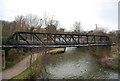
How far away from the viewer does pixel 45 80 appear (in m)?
11.9

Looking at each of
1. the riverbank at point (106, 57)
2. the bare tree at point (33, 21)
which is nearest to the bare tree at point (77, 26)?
the bare tree at point (33, 21)

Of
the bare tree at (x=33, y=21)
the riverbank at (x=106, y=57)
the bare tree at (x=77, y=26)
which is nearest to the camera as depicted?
the riverbank at (x=106, y=57)

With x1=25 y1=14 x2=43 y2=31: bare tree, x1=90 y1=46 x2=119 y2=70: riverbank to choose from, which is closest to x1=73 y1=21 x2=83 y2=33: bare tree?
Result: x1=25 y1=14 x2=43 y2=31: bare tree

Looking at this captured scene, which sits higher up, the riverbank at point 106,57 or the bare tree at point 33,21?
the bare tree at point 33,21

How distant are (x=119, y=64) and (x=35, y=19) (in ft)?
94.8

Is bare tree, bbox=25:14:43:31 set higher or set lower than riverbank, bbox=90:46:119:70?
higher

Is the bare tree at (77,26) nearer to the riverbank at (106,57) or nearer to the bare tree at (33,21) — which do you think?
the bare tree at (33,21)

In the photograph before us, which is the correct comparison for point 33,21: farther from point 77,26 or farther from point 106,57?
point 106,57

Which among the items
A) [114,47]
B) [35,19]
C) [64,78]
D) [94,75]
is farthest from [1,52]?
[35,19]

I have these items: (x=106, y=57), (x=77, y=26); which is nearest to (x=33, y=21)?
(x=77, y=26)

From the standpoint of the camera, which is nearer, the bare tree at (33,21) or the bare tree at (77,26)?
the bare tree at (33,21)

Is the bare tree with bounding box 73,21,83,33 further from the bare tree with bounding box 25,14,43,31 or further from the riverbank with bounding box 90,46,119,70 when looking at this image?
the riverbank with bounding box 90,46,119,70

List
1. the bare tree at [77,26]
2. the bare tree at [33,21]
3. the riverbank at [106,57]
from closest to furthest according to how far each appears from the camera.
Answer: the riverbank at [106,57] → the bare tree at [33,21] → the bare tree at [77,26]

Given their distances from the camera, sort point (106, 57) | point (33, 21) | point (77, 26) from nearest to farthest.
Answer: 1. point (106, 57)
2. point (33, 21)
3. point (77, 26)
